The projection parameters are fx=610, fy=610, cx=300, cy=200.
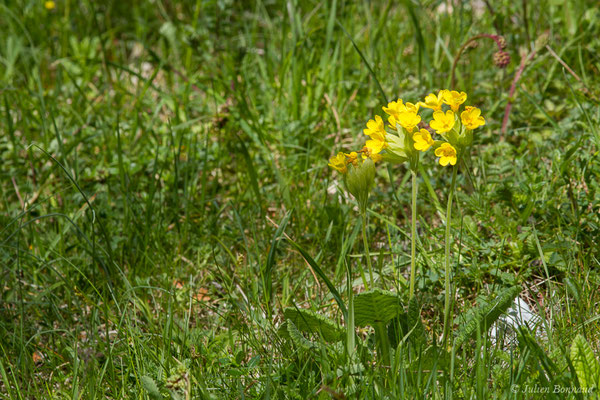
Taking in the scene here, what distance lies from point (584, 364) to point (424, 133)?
2.26ft

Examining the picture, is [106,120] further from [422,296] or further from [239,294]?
[422,296]

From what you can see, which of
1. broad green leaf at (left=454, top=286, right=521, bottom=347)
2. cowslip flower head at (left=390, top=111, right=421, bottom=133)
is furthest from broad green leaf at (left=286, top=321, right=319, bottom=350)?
cowslip flower head at (left=390, top=111, right=421, bottom=133)

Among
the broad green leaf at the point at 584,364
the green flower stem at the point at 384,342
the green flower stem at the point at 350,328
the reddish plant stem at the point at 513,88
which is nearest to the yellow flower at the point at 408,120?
the green flower stem at the point at 350,328

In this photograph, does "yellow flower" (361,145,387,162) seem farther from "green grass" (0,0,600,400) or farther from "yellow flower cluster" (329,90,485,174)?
"green grass" (0,0,600,400)

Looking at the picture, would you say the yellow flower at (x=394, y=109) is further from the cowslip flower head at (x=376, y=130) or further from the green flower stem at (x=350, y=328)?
the green flower stem at (x=350, y=328)

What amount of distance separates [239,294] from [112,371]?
59cm

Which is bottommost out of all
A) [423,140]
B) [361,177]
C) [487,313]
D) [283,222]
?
[487,313]

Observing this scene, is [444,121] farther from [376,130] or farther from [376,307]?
[376,307]

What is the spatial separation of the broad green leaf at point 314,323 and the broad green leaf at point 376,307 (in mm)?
65

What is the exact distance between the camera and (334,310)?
2018 millimetres

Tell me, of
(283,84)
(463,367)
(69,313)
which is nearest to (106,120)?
(283,84)

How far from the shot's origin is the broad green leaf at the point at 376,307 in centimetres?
157

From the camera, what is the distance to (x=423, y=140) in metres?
1.54

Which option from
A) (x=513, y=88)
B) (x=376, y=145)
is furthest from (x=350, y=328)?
(x=513, y=88)
